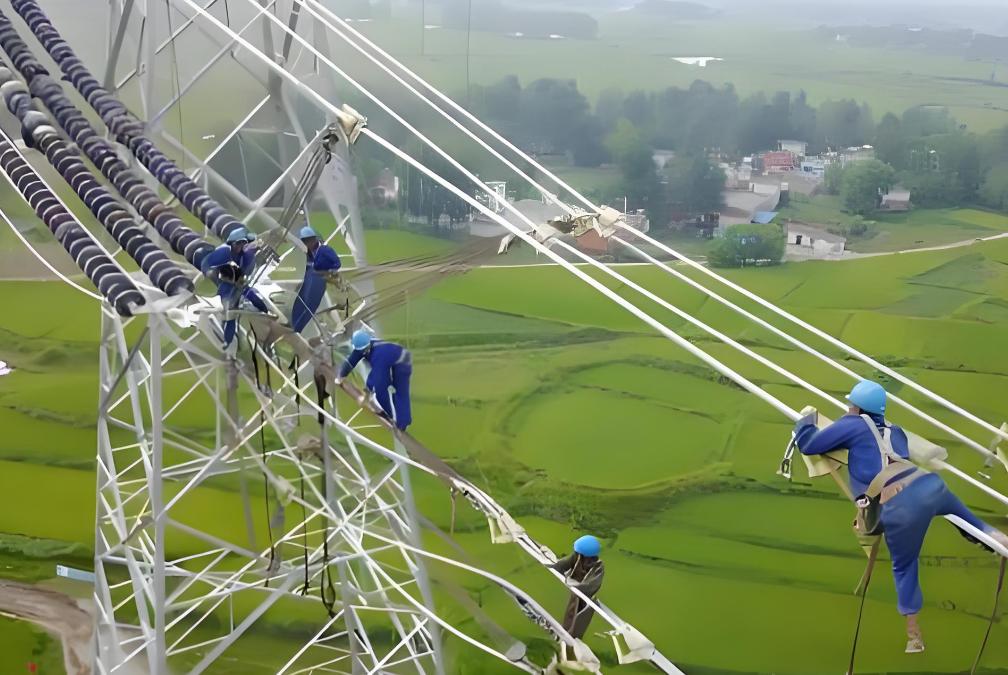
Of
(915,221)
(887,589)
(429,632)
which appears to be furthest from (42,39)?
(915,221)

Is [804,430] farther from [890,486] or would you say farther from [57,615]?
[57,615]

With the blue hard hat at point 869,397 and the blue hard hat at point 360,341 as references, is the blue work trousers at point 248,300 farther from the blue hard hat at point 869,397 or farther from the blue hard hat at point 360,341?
the blue hard hat at point 869,397

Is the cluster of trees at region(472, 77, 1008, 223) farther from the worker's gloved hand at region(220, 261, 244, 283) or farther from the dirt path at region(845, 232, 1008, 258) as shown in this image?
the worker's gloved hand at region(220, 261, 244, 283)

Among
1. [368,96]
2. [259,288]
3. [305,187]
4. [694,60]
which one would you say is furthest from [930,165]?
[259,288]

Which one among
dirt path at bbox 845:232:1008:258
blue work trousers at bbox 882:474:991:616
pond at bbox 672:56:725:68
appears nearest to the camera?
blue work trousers at bbox 882:474:991:616

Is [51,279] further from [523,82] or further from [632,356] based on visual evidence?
[632,356]

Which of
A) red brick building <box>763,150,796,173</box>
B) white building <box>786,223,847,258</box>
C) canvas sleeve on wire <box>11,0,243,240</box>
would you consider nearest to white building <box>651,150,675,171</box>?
red brick building <box>763,150,796,173</box>
